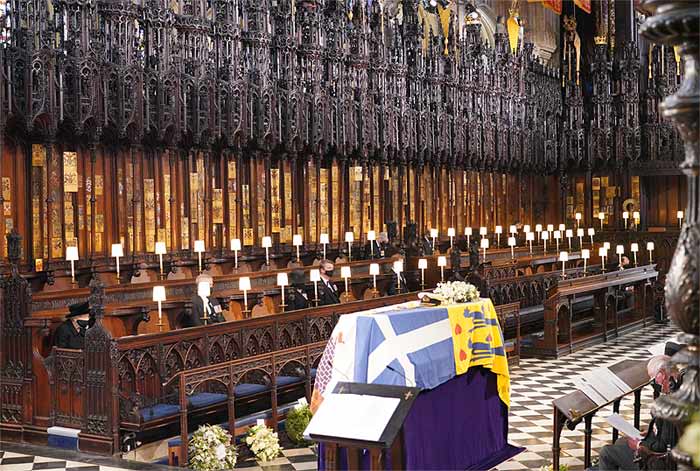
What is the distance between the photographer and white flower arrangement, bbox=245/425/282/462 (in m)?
Answer: 7.96

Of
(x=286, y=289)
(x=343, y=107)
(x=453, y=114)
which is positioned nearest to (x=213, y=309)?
(x=286, y=289)

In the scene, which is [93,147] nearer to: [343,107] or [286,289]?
[286,289]

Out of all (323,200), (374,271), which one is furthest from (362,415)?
(323,200)

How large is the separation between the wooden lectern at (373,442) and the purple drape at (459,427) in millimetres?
759

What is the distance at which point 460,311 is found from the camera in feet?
23.1

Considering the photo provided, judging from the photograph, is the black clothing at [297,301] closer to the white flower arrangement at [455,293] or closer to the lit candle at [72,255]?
the lit candle at [72,255]

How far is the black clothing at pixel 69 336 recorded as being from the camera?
28.3ft

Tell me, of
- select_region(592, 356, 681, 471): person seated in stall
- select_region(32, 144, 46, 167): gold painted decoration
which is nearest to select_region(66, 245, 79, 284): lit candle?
select_region(32, 144, 46, 167): gold painted decoration

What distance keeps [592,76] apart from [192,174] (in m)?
16.5

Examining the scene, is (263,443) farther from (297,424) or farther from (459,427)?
(459,427)

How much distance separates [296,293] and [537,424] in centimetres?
355

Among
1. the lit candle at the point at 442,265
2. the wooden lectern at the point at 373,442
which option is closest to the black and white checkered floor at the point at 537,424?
the lit candle at the point at 442,265

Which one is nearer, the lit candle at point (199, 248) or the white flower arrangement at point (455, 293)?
the white flower arrangement at point (455, 293)

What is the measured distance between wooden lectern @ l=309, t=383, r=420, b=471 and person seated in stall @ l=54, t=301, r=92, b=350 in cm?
413
